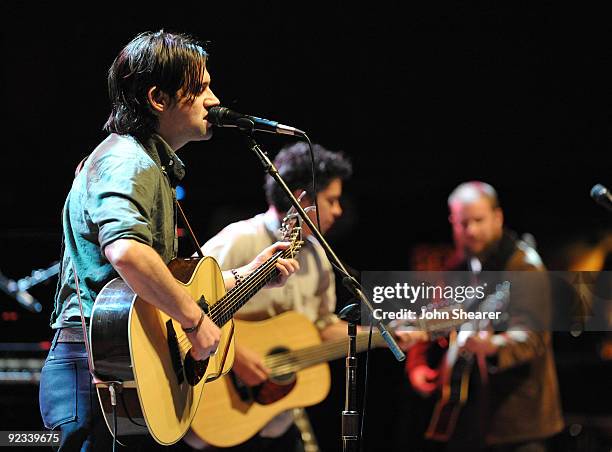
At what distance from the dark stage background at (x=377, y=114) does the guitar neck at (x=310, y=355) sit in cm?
37

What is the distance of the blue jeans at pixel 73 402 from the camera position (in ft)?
6.66

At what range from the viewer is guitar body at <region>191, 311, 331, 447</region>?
371 cm

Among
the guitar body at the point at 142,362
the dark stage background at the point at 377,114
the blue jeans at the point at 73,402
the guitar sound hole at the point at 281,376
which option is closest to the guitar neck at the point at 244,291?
the guitar body at the point at 142,362

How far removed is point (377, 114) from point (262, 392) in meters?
1.78

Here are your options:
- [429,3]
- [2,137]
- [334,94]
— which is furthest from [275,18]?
[2,137]

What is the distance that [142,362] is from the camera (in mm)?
2023

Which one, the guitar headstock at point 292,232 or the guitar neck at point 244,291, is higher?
the guitar headstock at point 292,232

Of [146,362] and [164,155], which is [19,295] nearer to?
[164,155]

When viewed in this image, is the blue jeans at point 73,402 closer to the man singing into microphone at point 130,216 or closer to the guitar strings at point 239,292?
the man singing into microphone at point 130,216

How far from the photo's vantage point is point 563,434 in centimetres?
448

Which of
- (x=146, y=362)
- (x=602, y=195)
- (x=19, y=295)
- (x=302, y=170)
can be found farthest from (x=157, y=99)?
(x=19, y=295)

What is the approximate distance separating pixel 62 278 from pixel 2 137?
8.94 ft

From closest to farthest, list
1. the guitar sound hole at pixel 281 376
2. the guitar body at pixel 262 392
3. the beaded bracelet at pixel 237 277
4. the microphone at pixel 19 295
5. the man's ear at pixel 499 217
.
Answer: the beaded bracelet at pixel 237 277
the guitar body at pixel 262 392
the guitar sound hole at pixel 281 376
the microphone at pixel 19 295
the man's ear at pixel 499 217

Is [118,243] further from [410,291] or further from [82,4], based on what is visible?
[82,4]
